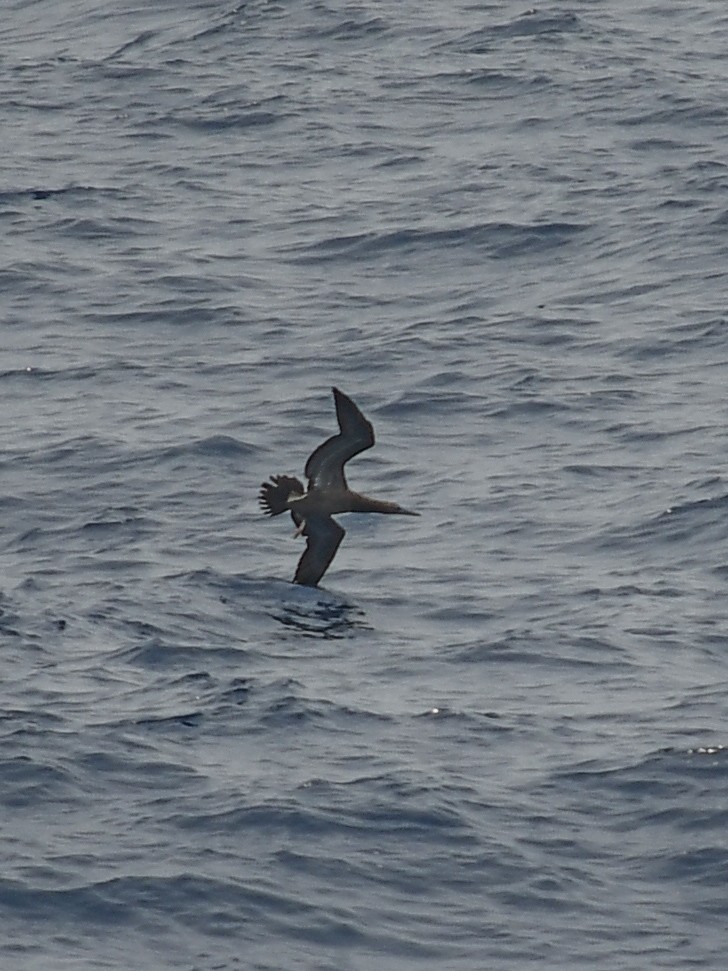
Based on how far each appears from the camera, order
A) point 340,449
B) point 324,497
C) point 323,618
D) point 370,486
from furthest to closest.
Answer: point 370,486, point 323,618, point 324,497, point 340,449

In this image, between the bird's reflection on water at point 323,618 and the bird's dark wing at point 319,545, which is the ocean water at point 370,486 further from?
the bird's dark wing at point 319,545

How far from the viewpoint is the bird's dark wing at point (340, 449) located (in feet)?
69.3

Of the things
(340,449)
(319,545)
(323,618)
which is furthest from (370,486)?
(340,449)

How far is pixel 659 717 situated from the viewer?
19.7 meters

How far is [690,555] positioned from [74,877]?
893cm

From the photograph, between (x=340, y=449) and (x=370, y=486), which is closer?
(x=340, y=449)

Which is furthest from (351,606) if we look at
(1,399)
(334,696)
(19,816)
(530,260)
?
(530,260)

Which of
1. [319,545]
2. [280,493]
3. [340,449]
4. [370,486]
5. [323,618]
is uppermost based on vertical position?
[340,449]

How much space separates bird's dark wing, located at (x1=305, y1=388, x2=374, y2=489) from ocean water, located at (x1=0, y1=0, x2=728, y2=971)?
1.32 m

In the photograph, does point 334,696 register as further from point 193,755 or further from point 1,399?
point 1,399

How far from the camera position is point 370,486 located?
2555cm

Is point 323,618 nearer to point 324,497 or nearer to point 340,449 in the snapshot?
point 324,497

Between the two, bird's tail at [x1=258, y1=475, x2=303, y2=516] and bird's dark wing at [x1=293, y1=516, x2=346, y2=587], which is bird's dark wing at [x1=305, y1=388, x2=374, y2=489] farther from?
bird's dark wing at [x1=293, y1=516, x2=346, y2=587]

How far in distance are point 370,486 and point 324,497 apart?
3715 millimetres
